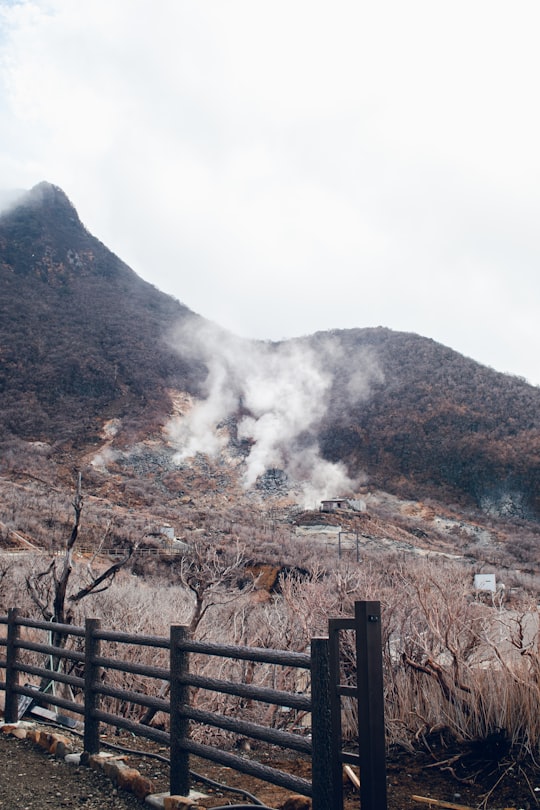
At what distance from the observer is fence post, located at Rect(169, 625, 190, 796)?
4.13 metres

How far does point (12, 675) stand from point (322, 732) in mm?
4156

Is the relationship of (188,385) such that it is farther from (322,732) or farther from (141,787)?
(322,732)

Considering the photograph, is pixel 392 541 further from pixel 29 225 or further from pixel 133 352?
pixel 29 225

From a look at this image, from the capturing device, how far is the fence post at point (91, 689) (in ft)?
16.5

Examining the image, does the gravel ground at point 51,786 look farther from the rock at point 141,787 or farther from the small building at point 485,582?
the small building at point 485,582

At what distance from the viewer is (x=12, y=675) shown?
6199 mm

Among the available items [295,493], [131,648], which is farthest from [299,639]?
[295,493]

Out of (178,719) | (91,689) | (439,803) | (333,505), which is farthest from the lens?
(333,505)

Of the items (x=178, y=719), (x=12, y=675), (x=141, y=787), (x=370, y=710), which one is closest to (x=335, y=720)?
(x=370, y=710)

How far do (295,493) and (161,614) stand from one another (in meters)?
39.0

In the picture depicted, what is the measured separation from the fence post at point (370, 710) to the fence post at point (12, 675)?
4300 mm

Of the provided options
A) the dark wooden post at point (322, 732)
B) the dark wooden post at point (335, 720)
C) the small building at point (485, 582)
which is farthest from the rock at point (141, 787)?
the small building at point (485, 582)

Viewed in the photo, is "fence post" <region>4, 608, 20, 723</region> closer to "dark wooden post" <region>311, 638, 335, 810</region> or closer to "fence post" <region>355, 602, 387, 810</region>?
"dark wooden post" <region>311, 638, 335, 810</region>

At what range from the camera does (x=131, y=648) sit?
10.8m
